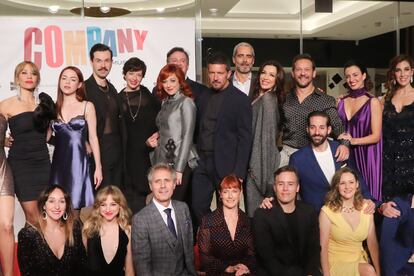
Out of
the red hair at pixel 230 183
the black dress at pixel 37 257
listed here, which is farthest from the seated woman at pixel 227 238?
the black dress at pixel 37 257

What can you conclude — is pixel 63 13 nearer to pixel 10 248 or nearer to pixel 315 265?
pixel 10 248

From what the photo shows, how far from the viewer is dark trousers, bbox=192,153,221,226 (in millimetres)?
3777

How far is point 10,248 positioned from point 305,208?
183 centimetres

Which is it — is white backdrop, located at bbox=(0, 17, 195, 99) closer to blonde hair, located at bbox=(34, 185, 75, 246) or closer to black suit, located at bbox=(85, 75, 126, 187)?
black suit, located at bbox=(85, 75, 126, 187)

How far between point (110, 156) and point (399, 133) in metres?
1.96

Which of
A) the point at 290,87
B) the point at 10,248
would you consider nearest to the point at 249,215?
the point at 290,87

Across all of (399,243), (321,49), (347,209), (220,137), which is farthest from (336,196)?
(321,49)

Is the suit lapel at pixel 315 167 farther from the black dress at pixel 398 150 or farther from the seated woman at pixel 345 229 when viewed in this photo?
the black dress at pixel 398 150

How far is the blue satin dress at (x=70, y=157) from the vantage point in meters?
3.61

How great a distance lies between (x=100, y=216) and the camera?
3371 millimetres

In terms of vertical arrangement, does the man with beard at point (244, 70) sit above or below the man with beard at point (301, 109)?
above

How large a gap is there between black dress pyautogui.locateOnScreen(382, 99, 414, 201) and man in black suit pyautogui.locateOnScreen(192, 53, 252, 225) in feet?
3.27

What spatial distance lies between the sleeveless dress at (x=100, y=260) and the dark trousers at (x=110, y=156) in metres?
0.60

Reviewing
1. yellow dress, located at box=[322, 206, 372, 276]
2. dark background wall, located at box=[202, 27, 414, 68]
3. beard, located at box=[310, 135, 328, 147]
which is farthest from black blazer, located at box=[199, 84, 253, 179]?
dark background wall, located at box=[202, 27, 414, 68]
